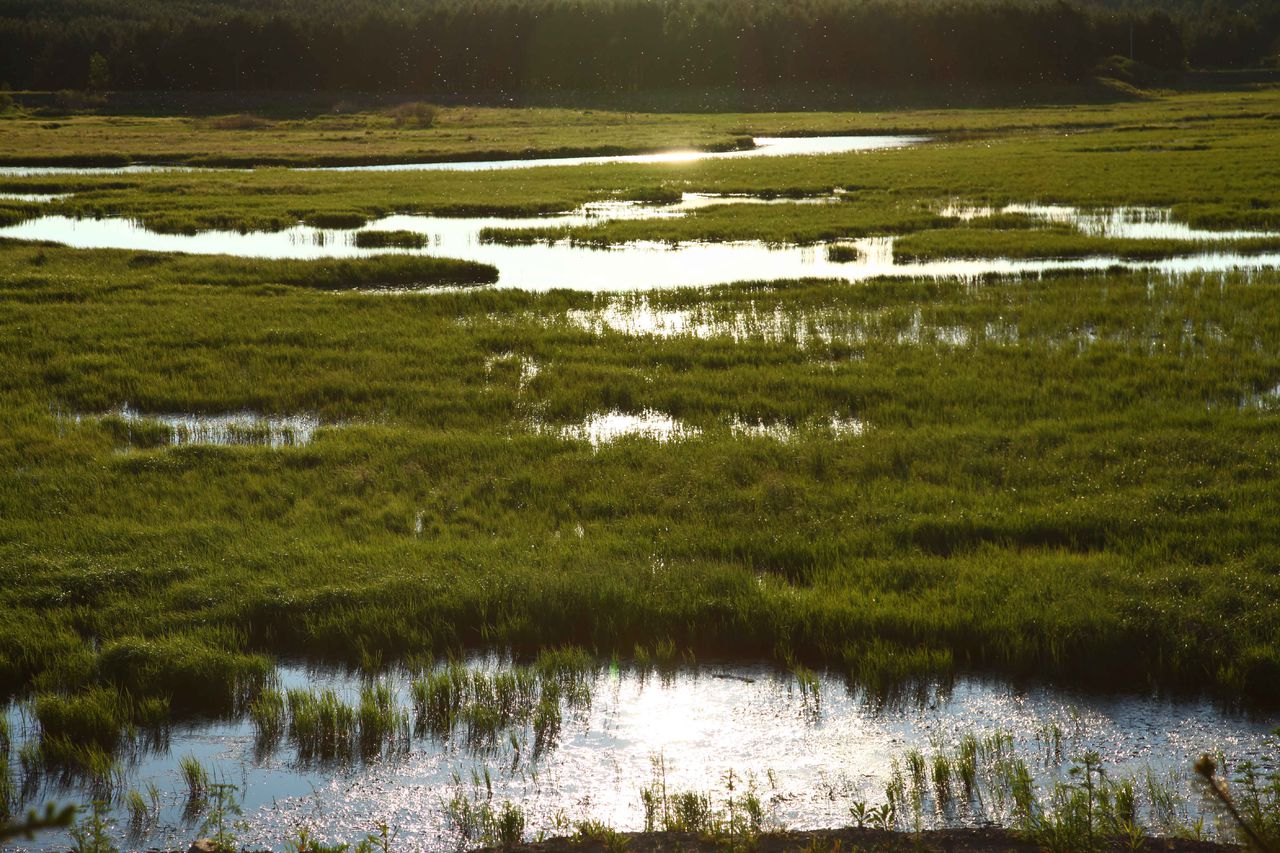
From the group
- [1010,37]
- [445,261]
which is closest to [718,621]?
[445,261]

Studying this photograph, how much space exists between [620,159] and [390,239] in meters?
23.9

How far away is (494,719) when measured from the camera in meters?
6.91

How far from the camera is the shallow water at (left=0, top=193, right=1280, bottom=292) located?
21359mm

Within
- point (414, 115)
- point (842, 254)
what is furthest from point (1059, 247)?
point (414, 115)

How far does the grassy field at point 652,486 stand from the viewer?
766 cm

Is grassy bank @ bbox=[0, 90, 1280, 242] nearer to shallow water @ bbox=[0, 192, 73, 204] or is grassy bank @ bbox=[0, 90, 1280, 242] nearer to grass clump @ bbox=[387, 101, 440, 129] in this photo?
shallow water @ bbox=[0, 192, 73, 204]

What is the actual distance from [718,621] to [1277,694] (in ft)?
11.5

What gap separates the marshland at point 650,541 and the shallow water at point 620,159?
20.9m

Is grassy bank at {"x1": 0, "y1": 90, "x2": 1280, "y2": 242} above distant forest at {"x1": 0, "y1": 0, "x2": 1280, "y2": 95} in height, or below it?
below

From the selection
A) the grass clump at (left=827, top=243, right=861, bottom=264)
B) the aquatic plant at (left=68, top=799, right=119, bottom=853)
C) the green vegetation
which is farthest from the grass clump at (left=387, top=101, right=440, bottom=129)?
the aquatic plant at (left=68, top=799, right=119, bottom=853)

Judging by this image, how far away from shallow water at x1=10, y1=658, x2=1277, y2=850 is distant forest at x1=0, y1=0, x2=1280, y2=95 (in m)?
92.7

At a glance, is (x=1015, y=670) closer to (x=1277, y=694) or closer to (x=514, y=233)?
(x=1277, y=694)

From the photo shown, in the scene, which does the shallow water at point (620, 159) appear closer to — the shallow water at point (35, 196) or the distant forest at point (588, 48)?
the shallow water at point (35, 196)

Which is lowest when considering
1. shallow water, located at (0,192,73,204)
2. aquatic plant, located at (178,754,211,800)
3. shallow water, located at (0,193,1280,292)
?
aquatic plant, located at (178,754,211,800)
